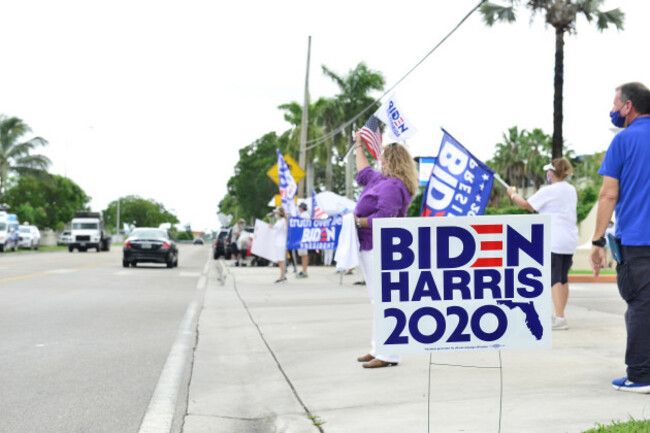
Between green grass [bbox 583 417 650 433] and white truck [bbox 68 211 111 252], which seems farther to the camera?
white truck [bbox 68 211 111 252]

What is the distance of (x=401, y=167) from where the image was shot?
617cm

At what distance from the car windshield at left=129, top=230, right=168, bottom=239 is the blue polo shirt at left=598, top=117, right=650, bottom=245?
21.7 meters

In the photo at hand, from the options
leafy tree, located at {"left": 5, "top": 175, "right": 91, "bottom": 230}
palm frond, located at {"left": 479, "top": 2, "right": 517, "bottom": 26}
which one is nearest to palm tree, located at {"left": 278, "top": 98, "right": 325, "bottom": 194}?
palm frond, located at {"left": 479, "top": 2, "right": 517, "bottom": 26}

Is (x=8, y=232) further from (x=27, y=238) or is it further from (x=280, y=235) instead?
(x=280, y=235)

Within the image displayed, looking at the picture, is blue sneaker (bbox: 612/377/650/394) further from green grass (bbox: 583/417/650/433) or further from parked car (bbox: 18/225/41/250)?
parked car (bbox: 18/225/41/250)

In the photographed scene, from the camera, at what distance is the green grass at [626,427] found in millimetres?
3552

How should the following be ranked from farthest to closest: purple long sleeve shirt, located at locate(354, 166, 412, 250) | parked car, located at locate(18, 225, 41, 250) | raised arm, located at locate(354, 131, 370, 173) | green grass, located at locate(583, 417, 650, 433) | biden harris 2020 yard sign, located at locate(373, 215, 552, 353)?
parked car, located at locate(18, 225, 41, 250), raised arm, located at locate(354, 131, 370, 173), purple long sleeve shirt, located at locate(354, 166, 412, 250), biden harris 2020 yard sign, located at locate(373, 215, 552, 353), green grass, located at locate(583, 417, 650, 433)

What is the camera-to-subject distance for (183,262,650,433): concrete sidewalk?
4.24m

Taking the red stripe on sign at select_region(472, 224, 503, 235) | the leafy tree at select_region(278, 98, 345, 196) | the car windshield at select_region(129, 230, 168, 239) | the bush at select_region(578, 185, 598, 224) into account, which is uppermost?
the leafy tree at select_region(278, 98, 345, 196)

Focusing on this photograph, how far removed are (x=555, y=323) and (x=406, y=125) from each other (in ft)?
9.18

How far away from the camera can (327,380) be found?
5.54 m

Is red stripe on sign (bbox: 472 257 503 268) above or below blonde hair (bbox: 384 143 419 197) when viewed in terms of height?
below

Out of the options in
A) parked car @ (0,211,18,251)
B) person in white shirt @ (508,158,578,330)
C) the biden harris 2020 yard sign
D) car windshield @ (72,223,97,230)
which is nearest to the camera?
the biden harris 2020 yard sign

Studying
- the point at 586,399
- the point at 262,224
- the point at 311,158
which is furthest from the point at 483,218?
the point at 311,158
